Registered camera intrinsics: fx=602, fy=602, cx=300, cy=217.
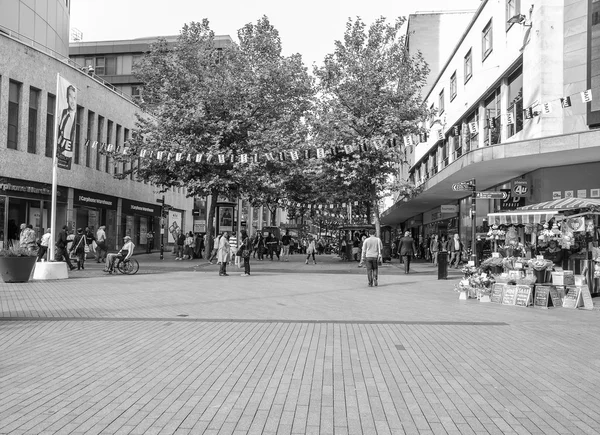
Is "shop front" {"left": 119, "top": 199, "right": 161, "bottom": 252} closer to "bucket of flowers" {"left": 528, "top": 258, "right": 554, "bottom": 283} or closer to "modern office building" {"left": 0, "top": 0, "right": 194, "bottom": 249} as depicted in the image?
"modern office building" {"left": 0, "top": 0, "right": 194, "bottom": 249}

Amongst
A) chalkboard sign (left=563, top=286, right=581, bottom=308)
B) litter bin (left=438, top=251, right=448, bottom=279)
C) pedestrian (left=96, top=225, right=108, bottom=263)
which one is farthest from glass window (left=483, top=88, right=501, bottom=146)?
pedestrian (left=96, top=225, right=108, bottom=263)

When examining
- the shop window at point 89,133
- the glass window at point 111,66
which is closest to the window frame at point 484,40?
the shop window at point 89,133

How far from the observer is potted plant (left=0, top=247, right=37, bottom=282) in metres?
16.9

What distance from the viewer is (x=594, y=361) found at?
714cm

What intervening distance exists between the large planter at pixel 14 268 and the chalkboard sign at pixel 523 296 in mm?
13148

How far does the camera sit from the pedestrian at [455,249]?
28.5 m

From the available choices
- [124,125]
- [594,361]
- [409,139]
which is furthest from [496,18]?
[124,125]

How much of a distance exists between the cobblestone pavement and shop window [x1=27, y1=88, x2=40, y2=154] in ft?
59.0

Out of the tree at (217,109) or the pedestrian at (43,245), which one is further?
the tree at (217,109)

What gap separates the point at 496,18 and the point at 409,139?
612 cm

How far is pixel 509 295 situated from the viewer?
1343 centimetres

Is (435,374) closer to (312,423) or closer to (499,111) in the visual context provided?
(312,423)

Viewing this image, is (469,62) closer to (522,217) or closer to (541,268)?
(522,217)

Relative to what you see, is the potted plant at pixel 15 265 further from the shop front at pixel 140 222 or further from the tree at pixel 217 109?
the shop front at pixel 140 222
